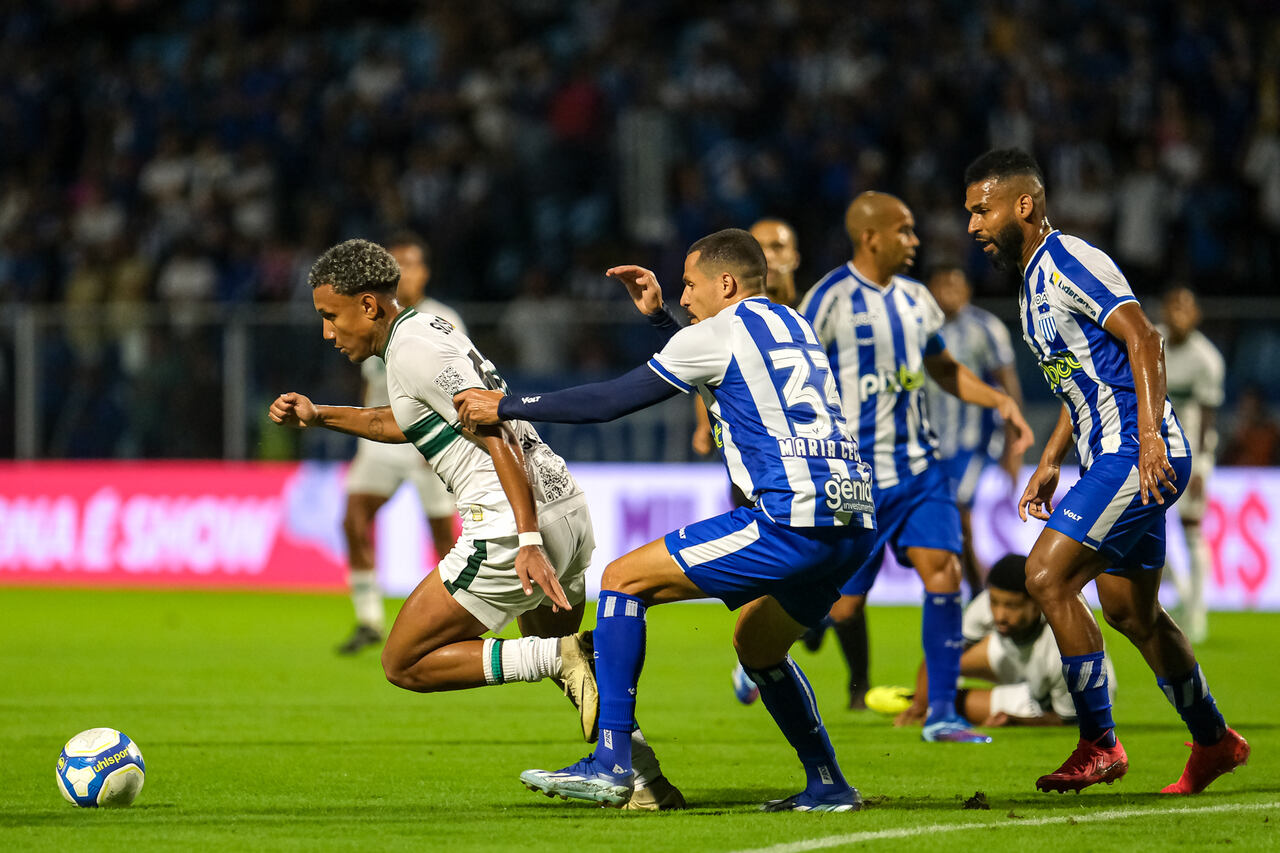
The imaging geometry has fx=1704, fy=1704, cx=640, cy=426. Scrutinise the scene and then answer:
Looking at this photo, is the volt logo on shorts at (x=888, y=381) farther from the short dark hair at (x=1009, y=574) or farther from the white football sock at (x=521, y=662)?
the white football sock at (x=521, y=662)

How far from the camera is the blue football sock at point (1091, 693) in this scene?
612 centimetres

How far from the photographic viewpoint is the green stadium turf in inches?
219

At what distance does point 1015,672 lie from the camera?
861cm

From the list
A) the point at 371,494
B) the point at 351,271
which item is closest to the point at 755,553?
the point at 351,271

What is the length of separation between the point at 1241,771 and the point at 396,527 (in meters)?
9.58

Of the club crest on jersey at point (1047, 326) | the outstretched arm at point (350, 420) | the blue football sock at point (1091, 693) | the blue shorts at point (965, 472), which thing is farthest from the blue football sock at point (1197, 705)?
the blue shorts at point (965, 472)

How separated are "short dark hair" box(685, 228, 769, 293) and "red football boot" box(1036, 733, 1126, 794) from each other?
6.69ft

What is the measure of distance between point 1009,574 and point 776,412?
9.60 feet

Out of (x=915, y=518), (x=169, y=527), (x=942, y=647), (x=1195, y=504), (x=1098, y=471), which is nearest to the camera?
(x=1098, y=471)

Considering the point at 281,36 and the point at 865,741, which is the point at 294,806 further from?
the point at 281,36

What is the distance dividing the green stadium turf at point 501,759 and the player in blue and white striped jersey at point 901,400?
0.65 meters

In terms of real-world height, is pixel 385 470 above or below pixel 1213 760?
above

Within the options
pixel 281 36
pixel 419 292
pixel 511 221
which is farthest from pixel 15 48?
pixel 419 292

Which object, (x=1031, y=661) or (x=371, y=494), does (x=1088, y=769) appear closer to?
(x=1031, y=661)
